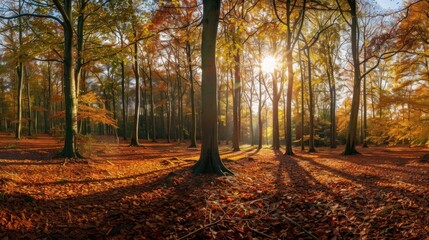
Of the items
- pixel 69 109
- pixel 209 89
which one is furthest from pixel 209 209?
pixel 69 109

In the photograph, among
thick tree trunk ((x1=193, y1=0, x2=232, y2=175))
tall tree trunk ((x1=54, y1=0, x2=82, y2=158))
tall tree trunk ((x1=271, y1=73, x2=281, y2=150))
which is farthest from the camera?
tall tree trunk ((x1=271, y1=73, x2=281, y2=150))

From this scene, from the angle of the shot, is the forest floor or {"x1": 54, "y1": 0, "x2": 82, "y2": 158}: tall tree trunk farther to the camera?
{"x1": 54, "y1": 0, "x2": 82, "y2": 158}: tall tree trunk

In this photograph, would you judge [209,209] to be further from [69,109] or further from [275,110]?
[275,110]

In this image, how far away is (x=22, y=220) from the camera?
12.7ft

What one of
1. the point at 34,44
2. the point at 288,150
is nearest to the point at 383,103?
the point at 288,150

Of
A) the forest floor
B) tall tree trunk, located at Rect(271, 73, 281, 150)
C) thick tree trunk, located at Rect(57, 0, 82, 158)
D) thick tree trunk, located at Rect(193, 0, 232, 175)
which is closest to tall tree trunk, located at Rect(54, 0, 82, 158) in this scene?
thick tree trunk, located at Rect(57, 0, 82, 158)

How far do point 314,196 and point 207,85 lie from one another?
389cm

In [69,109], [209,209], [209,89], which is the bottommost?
[209,209]

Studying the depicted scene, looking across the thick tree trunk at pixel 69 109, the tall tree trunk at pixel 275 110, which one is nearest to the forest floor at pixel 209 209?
the thick tree trunk at pixel 69 109

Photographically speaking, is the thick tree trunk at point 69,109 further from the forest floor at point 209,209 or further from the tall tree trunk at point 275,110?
the tall tree trunk at point 275,110

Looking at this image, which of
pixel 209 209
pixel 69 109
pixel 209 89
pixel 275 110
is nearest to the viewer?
pixel 209 209

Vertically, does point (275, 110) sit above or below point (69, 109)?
above

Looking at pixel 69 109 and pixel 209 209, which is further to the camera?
pixel 69 109

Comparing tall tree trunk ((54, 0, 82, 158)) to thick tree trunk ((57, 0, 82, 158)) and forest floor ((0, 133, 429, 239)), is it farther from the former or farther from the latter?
forest floor ((0, 133, 429, 239))
